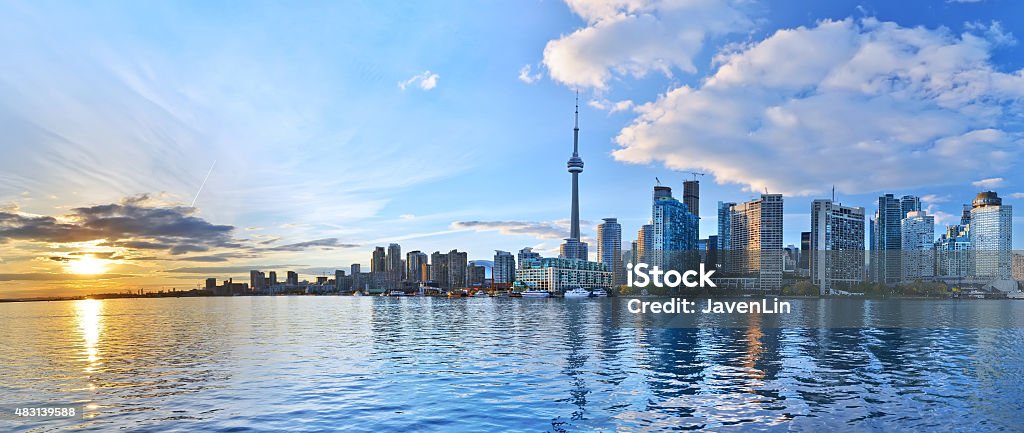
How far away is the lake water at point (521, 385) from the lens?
126 ft

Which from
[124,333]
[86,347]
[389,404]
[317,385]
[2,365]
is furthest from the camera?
[124,333]

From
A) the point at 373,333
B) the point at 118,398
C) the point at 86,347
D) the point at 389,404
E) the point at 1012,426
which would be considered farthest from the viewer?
the point at 373,333

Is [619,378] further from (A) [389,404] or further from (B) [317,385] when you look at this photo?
(B) [317,385]

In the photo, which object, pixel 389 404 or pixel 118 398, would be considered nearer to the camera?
pixel 389 404

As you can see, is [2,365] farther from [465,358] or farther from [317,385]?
[465,358]

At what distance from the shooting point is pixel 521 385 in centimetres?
5012

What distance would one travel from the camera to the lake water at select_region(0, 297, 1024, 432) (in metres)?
38.5

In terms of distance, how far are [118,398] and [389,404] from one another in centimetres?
2019

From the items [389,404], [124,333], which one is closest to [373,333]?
[124,333]

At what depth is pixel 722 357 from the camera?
69.1 meters

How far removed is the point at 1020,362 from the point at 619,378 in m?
47.7

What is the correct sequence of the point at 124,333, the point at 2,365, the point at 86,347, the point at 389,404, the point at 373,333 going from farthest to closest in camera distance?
1. the point at 124,333
2. the point at 373,333
3. the point at 86,347
4. the point at 2,365
5. the point at 389,404

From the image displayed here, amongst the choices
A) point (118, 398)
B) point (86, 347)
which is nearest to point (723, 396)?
point (118, 398)

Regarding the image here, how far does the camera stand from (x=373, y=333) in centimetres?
10581
